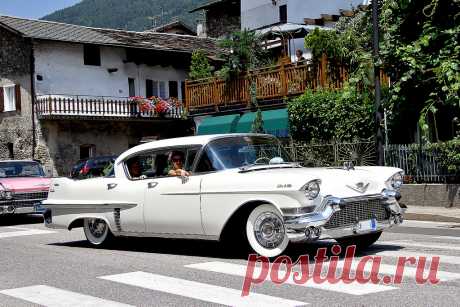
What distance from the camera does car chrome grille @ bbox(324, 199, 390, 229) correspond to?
8812 mm

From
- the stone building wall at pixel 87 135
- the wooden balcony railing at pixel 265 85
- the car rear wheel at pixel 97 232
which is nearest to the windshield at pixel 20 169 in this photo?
the car rear wheel at pixel 97 232

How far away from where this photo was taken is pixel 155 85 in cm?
4328

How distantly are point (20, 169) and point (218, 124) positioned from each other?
11.4 meters

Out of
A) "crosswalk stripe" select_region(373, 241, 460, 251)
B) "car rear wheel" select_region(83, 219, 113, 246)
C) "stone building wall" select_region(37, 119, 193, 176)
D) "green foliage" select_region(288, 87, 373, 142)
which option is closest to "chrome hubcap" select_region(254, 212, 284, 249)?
"crosswalk stripe" select_region(373, 241, 460, 251)

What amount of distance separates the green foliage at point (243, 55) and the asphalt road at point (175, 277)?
17.2 metres

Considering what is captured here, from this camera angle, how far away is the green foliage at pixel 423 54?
18406mm

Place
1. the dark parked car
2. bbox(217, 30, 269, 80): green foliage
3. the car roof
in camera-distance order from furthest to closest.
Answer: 1. bbox(217, 30, 269, 80): green foliage
2. the dark parked car
3. the car roof

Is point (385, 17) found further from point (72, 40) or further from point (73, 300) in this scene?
point (72, 40)

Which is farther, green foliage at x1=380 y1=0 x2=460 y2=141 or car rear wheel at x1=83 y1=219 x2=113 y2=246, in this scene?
green foliage at x1=380 y1=0 x2=460 y2=141

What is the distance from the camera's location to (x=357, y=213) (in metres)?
9.04

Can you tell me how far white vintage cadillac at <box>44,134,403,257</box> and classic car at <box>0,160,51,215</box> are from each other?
19.0ft

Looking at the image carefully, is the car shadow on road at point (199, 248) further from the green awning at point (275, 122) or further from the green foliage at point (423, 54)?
the green awning at point (275, 122)

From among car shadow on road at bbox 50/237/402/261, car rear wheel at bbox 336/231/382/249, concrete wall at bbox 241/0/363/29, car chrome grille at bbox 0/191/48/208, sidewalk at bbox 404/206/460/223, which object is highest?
concrete wall at bbox 241/0/363/29

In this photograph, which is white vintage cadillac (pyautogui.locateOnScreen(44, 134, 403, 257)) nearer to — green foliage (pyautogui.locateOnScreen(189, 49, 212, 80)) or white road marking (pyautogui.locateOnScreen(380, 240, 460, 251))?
white road marking (pyautogui.locateOnScreen(380, 240, 460, 251))
